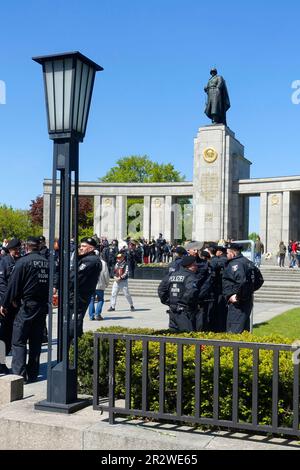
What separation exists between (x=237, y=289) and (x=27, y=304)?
3.25 metres

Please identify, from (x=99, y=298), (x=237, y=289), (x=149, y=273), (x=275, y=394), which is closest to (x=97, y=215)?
(x=149, y=273)

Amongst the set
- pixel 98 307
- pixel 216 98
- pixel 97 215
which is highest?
pixel 216 98

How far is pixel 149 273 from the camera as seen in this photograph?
25875mm

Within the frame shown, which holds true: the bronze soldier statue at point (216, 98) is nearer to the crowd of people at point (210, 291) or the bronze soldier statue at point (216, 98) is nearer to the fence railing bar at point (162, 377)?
the crowd of people at point (210, 291)

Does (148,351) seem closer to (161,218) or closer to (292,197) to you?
(292,197)

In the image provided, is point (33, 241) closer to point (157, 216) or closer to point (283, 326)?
point (283, 326)

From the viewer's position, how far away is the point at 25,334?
718 cm

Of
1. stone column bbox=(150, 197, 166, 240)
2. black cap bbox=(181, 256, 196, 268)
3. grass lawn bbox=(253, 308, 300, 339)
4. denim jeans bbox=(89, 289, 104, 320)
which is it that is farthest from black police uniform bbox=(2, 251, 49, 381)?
stone column bbox=(150, 197, 166, 240)

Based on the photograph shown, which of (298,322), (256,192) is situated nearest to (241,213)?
(256,192)

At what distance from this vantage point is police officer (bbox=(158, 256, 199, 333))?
25.0 ft

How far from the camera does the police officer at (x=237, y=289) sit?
8445mm

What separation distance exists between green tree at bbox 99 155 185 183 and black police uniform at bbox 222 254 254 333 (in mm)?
64654

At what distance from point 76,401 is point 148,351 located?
1033 mm

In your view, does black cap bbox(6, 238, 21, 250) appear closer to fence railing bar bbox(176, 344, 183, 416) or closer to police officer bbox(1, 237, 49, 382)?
police officer bbox(1, 237, 49, 382)
